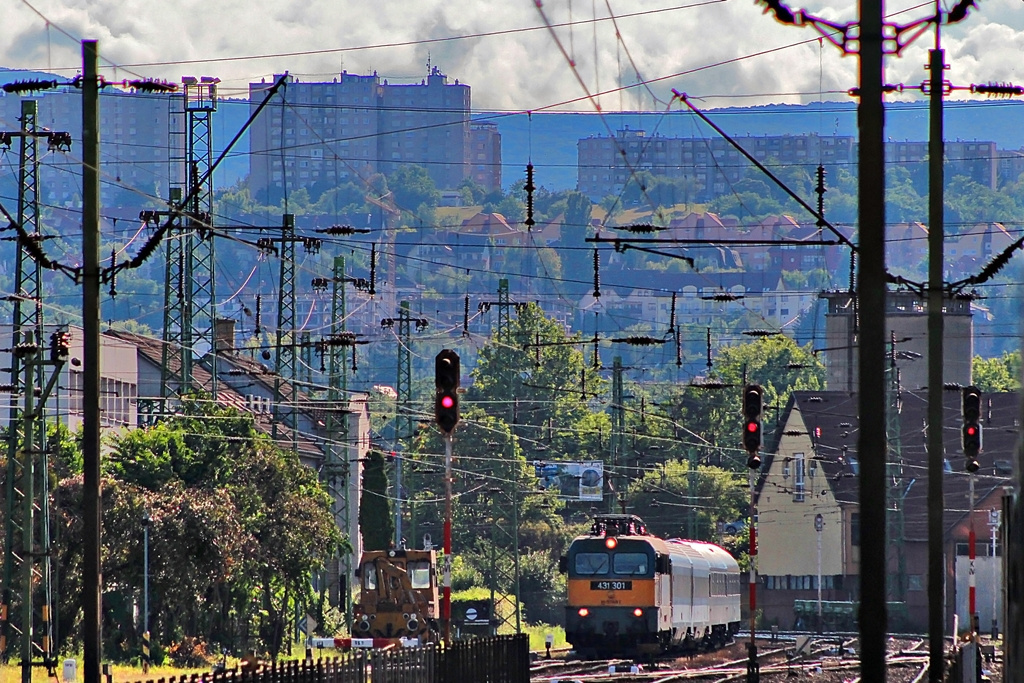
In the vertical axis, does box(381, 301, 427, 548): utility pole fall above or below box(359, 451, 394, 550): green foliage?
above

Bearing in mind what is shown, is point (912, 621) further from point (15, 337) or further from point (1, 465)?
point (15, 337)

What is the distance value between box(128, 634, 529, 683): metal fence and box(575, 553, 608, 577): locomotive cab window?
1768 cm

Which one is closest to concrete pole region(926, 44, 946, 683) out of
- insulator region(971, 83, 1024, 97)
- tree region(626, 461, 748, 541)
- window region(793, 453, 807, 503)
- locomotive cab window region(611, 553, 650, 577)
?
insulator region(971, 83, 1024, 97)

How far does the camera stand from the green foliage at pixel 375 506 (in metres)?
63.5

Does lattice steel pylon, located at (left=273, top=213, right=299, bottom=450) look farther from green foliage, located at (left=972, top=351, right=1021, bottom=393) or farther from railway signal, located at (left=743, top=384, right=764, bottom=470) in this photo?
green foliage, located at (left=972, top=351, right=1021, bottom=393)

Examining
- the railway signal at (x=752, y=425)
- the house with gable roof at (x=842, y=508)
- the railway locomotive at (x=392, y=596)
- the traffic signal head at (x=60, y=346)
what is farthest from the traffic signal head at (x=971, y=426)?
the house with gable roof at (x=842, y=508)

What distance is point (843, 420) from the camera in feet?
290

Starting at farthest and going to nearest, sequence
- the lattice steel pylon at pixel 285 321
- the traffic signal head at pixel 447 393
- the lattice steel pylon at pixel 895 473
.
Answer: the lattice steel pylon at pixel 895 473 → the lattice steel pylon at pixel 285 321 → the traffic signal head at pixel 447 393

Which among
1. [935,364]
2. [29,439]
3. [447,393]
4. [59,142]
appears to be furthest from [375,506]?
[447,393]

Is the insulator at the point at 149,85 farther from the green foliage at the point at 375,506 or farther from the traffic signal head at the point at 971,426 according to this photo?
the green foliage at the point at 375,506

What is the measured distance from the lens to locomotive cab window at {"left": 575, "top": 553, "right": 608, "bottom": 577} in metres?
46.5

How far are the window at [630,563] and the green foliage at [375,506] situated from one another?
16.6m

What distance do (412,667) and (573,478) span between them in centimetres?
9207

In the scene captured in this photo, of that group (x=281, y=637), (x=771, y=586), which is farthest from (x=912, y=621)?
(x=281, y=637)
